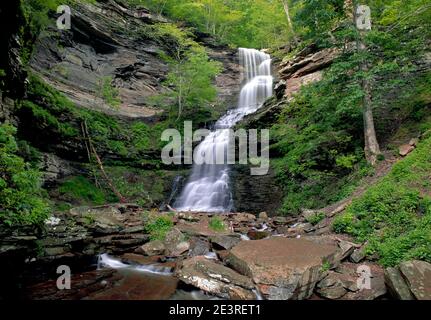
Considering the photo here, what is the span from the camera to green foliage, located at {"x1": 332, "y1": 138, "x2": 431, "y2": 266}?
6.04m

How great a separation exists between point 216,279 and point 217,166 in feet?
39.1

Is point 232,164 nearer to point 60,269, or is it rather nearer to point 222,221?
point 222,221

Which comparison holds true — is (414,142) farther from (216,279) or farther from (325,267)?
(216,279)

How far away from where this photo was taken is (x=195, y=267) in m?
6.37

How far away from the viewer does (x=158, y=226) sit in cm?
938

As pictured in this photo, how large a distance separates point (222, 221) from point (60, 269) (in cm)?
590

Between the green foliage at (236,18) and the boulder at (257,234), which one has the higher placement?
the green foliage at (236,18)

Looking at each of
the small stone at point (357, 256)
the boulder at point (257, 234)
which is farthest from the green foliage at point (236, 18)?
the small stone at point (357, 256)

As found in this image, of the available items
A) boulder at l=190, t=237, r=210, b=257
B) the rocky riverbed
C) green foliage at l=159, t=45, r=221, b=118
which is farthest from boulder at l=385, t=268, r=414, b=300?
green foliage at l=159, t=45, r=221, b=118

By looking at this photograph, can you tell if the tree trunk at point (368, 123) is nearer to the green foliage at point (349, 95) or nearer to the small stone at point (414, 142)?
the green foliage at point (349, 95)

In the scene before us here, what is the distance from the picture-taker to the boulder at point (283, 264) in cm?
551

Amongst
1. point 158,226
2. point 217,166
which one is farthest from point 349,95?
point 158,226

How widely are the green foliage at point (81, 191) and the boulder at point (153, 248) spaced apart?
6.52 metres

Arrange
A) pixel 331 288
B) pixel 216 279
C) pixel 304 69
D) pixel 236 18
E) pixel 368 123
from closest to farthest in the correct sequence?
pixel 331 288, pixel 216 279, pixel 368 123, pixel 304 69, pixel 236 18
